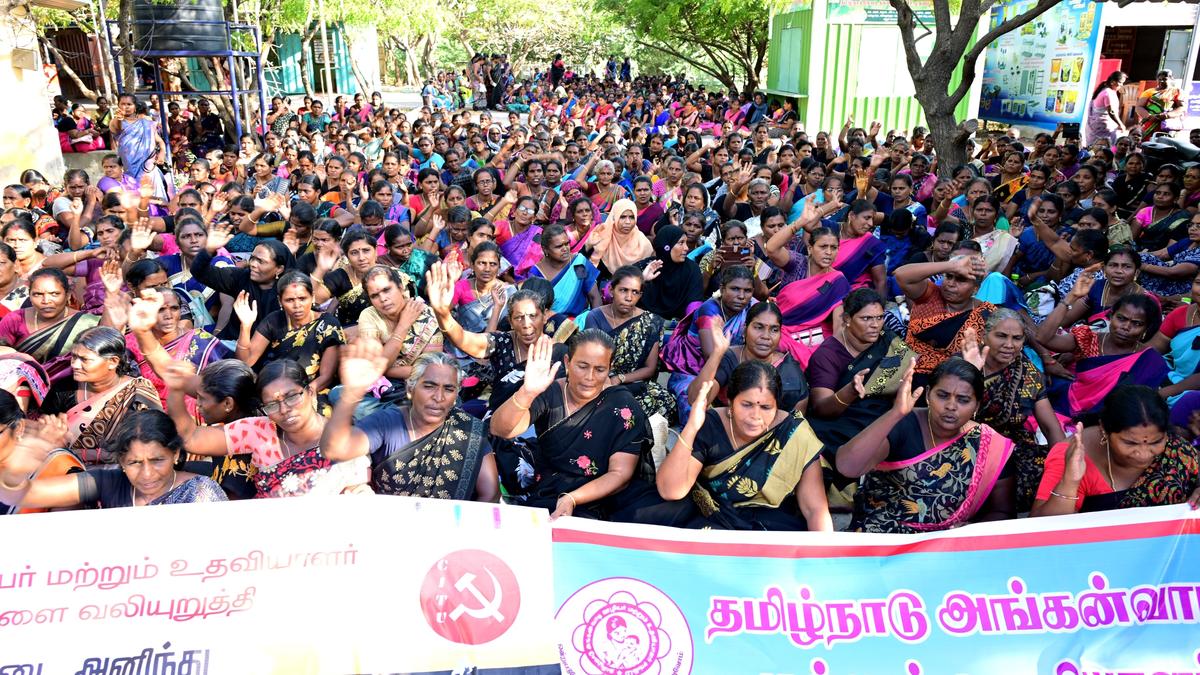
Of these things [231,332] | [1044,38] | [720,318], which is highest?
[1044,38]

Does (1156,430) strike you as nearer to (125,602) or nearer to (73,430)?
(125,602)

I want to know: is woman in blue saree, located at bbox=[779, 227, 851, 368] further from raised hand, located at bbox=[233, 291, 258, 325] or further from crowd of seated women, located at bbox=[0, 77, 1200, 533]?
raised hand, located at bbox=[233, 291, 258, 325]

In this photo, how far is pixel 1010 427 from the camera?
12.0 feet

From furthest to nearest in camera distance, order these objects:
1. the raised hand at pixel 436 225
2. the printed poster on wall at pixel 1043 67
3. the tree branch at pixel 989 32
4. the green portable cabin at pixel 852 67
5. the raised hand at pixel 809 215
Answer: the green portable cabin at pixel 852 67 → the printed poster on wall at pixel 1043 67 → the tree branch at pixel 989 32 → the raised hand at pixel 436 225 → the raised hand at pixel 809 215

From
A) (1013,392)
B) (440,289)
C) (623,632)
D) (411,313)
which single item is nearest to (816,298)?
(1013,392)

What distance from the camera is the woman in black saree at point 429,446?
3.03m

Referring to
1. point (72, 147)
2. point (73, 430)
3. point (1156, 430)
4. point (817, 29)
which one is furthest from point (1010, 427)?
point (817, 29)

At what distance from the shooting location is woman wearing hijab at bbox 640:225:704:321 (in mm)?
5691

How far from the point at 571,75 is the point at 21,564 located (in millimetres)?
30033

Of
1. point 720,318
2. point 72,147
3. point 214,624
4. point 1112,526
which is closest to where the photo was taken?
point 214,624

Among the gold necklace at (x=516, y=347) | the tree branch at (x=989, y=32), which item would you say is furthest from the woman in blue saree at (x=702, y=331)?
the tree branch at (x=989, y=32)

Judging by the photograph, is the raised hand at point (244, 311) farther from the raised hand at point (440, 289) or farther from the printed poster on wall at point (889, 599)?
the printed poster on wall at point (889, 599)

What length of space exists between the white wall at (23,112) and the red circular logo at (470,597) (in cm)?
922

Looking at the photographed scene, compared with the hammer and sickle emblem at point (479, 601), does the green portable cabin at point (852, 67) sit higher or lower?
higher
